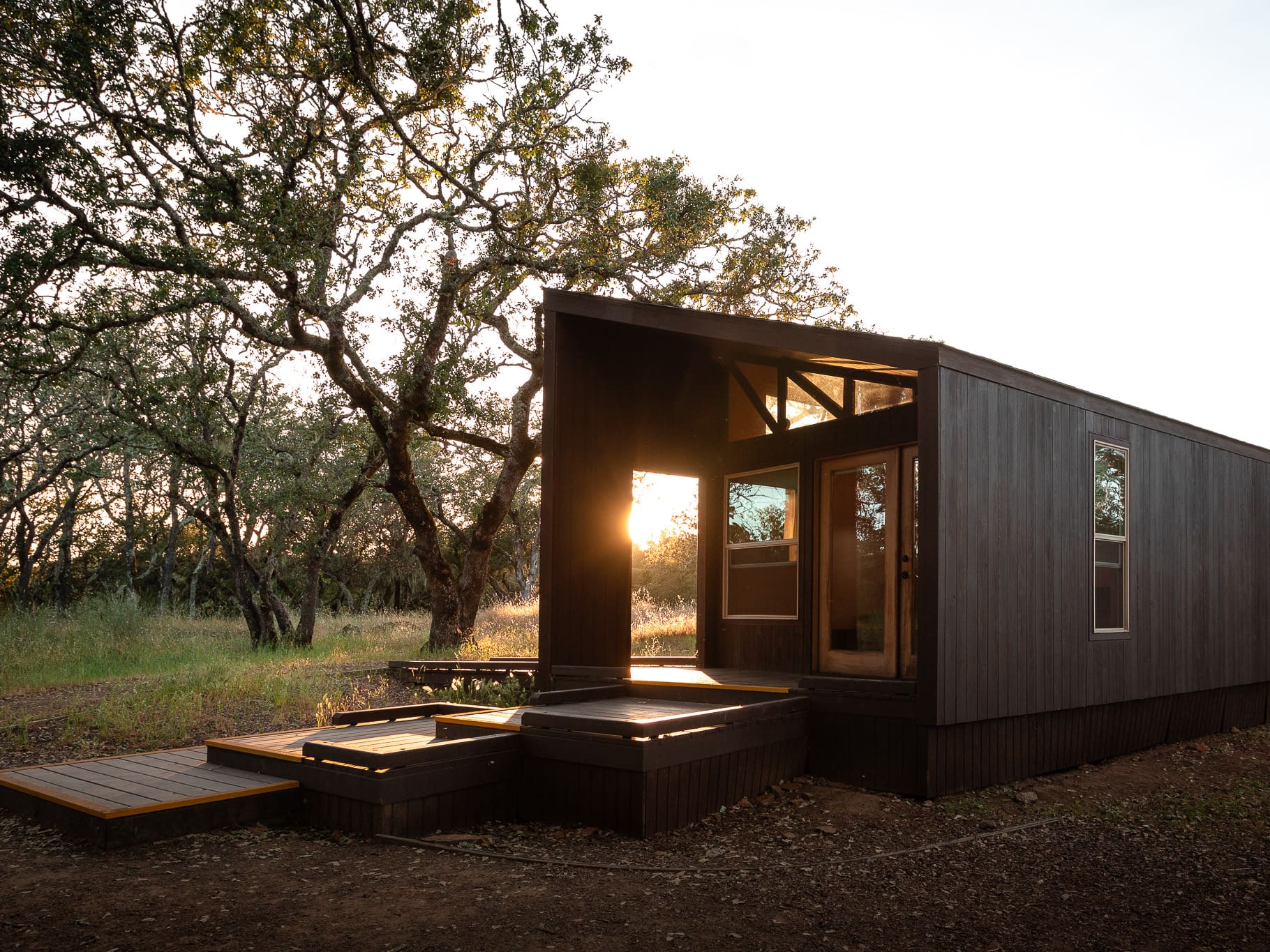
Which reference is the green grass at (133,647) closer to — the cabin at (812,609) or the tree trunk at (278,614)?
the tree trunk at (278,614)

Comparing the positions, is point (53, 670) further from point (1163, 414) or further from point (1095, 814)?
point (1163, 414)

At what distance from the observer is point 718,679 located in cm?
749

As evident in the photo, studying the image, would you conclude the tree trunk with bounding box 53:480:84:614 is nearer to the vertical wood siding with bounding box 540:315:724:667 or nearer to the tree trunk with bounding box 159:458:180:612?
the tree trunk with bounding box 159:458:180:612

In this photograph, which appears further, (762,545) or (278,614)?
(278,614)

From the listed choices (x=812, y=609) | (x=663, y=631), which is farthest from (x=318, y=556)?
(x=812, y=609)

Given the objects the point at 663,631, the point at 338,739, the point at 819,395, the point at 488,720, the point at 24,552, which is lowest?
the point at 663,631

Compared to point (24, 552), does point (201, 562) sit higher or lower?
lower

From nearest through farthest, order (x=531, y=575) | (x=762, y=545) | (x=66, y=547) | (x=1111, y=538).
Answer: (x=1111, y=538), (x=762, y=545), (x=66, y=547), (x=531, y=575)

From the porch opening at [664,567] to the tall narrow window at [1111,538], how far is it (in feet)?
20.2

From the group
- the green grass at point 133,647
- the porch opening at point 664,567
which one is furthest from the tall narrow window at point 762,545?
the green grass at point 133,647

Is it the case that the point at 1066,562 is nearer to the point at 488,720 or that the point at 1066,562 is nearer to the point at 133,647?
the point at 488,720

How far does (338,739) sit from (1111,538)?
6.54m

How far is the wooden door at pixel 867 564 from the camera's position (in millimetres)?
7074

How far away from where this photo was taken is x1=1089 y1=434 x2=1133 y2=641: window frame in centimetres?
755
